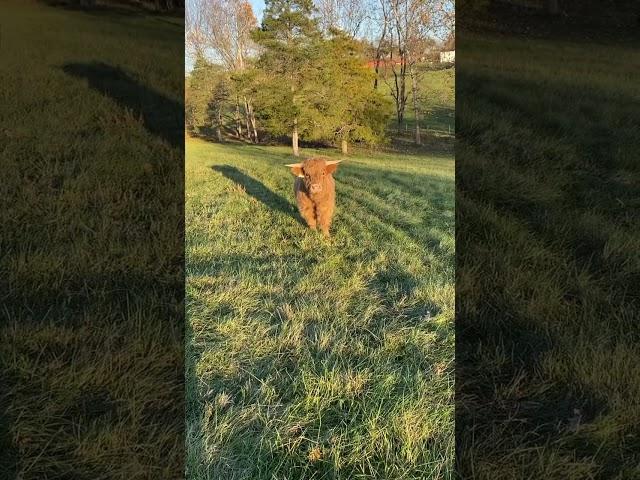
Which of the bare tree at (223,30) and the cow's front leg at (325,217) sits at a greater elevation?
the bare tree at (223,30)

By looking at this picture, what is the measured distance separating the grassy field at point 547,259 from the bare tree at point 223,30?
112cm

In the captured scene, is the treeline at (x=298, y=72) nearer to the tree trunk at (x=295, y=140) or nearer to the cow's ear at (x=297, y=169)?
the tree trunk at (x=295, y=140)

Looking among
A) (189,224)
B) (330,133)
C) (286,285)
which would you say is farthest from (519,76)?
(189,224)

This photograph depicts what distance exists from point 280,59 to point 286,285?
3.25 feet

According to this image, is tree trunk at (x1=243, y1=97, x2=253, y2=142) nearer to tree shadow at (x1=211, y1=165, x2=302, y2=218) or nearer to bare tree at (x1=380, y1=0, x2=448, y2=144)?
tree shadow at (x1=211, y1=165, x2=302, y2=218)

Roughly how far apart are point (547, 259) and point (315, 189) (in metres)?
1.48

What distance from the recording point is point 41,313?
7.06 feet

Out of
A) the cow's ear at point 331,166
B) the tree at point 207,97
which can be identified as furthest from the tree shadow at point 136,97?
the cow's ear at point 331,166

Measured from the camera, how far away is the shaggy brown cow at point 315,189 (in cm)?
217

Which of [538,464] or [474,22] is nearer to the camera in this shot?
[538,464]

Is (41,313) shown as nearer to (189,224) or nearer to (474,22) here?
(189,224)

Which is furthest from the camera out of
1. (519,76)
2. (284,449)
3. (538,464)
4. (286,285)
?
(519,76)

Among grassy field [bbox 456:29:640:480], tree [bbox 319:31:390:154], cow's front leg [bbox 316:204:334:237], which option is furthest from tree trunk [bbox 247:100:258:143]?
grassy field [bbox 456:29:640:480]

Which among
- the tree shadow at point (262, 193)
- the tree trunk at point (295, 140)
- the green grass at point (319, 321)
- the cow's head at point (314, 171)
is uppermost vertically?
the tree trunk at point (295, 140)
